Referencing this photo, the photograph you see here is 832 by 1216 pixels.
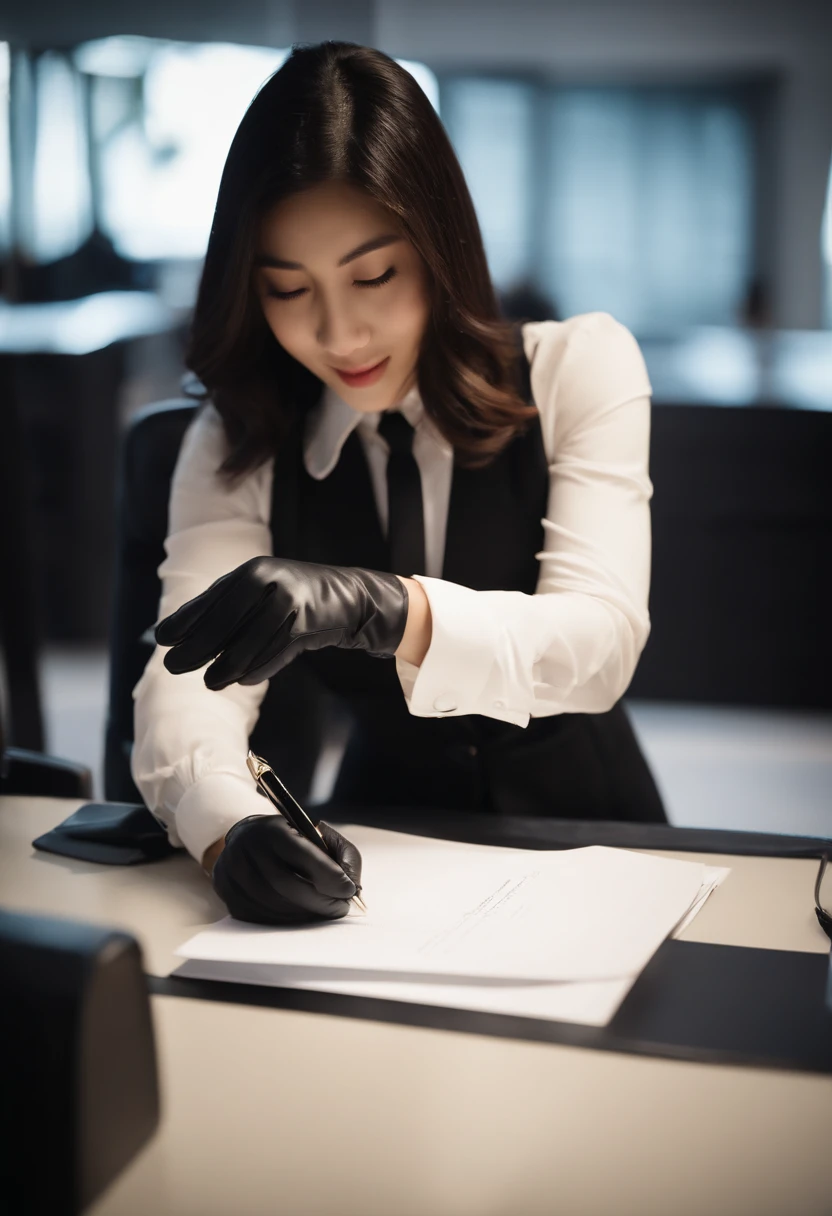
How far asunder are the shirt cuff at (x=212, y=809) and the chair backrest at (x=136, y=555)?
50cm

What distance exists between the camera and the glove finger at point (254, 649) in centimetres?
90

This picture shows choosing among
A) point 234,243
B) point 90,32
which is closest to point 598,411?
point 234,243

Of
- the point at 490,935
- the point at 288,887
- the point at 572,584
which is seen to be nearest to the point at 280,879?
the point at 288,887

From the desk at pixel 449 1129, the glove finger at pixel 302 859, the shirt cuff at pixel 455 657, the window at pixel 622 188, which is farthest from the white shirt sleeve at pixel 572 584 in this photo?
the window at pixel 622 188

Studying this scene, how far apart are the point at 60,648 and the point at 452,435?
3.34m

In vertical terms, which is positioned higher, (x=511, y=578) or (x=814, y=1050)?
(x=511, y=578)

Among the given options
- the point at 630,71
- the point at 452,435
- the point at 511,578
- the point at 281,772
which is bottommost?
the point at 281,772

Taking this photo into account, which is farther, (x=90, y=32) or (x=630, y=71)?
(x=630, y=71)

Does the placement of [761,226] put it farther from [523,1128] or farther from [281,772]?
[523,1128]

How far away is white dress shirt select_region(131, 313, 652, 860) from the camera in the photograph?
3.41 ft

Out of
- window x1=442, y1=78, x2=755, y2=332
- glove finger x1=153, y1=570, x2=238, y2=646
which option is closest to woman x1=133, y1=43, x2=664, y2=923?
glove finger x1=153, y1=570, x2=238, y2=646

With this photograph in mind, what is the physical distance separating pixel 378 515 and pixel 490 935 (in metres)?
0.60

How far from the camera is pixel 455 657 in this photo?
1.03m

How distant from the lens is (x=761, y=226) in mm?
4984
